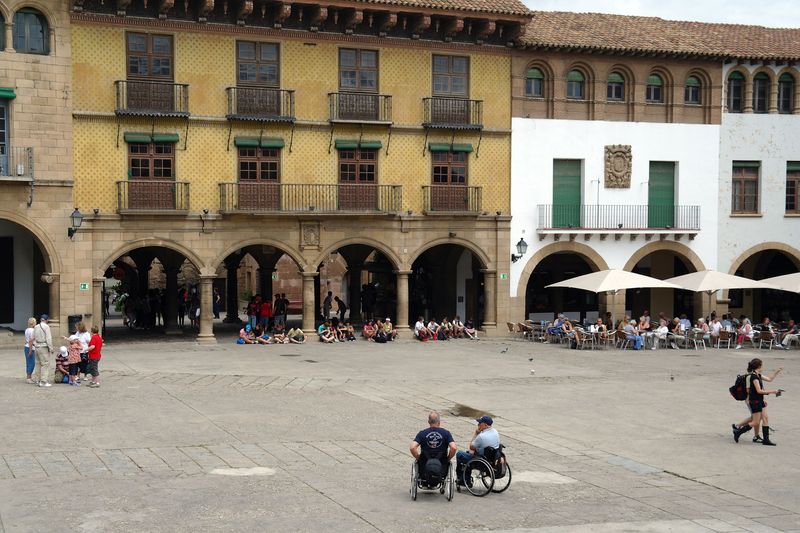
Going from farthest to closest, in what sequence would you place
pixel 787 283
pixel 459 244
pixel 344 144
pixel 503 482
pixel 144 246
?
1. pixel 459 244
2. pixel 787 283
3. pixel 344 144
4. pixel 144 246
5. pixel 503 482

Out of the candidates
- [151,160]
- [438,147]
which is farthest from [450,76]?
[151,160]

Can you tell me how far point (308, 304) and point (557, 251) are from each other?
9005mm

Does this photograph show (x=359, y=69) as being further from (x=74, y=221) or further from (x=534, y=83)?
(x=74, y=221)

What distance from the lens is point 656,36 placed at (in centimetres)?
3600

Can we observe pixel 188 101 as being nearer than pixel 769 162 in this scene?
Yes

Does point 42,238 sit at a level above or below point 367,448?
above

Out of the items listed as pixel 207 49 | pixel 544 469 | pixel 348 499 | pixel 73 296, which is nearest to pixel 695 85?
pixel 207 49

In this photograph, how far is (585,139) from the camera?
3488 cm

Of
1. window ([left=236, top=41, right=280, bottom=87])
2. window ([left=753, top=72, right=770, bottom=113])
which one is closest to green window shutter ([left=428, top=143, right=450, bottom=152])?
window ([left=236, top=41, right=280, bottom=87])

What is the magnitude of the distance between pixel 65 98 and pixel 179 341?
7.91m

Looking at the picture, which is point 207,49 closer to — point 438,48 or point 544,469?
point 438,48

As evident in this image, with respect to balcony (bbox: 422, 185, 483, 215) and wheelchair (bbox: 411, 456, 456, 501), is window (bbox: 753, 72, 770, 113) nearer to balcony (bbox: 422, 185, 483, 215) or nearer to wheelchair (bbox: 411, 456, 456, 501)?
balcony (bbox: 422, 185, 483, 215)

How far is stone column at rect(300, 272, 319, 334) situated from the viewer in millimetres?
31953

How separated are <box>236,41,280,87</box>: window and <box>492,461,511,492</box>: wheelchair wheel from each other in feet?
67.7
